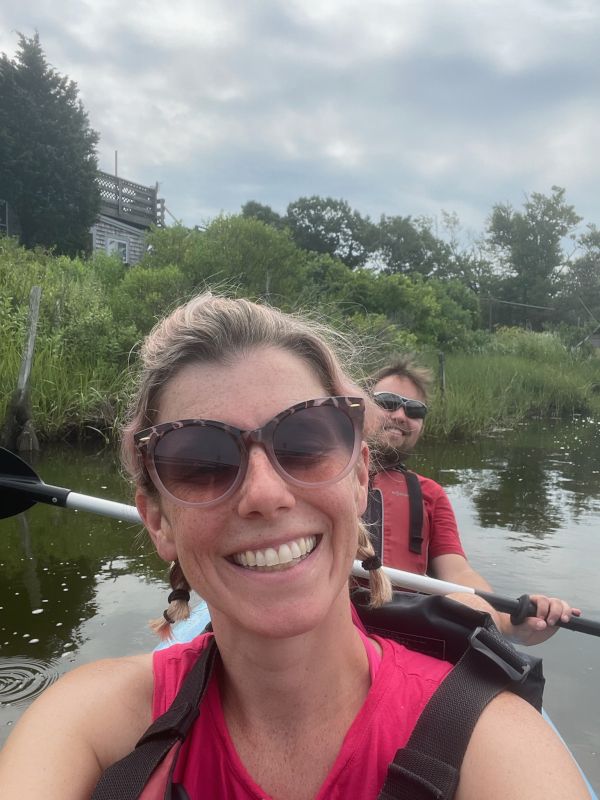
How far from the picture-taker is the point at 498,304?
4184 centimetres

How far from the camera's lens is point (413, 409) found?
3.45 meters

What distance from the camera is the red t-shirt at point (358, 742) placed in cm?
110

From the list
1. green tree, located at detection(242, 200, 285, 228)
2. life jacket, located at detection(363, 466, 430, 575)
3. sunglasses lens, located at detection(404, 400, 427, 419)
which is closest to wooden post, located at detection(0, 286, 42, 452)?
sunglasses lens, located at detection(404, 400, 427, 419)

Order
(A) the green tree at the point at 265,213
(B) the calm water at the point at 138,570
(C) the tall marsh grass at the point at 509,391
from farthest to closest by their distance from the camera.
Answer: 1. (A) the green tree at the point at 265,213
2. (C) the tall marsh grass at the point at 509,391
3. (B) the calm water at the point at 138,570

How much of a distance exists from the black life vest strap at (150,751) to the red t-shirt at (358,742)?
0.05 m

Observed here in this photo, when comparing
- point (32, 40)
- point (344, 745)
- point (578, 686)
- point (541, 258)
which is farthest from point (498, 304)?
point (344, 745)

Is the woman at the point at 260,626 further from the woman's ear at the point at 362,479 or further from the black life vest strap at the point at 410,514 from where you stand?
the black life vest strap at the point at 410,514

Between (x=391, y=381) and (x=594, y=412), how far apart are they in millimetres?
17330

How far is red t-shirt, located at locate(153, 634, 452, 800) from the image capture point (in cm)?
110

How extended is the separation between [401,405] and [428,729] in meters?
2.45

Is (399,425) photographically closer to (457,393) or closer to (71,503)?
(71,503)

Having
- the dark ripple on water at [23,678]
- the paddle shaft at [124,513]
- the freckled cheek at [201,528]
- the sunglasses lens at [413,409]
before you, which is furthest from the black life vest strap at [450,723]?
the dark ripple on water at [23,678]

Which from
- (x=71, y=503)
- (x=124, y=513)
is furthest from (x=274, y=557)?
(x=71, y=503)

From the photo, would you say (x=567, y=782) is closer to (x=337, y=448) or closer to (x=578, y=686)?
(x=337, y=448)
